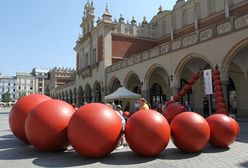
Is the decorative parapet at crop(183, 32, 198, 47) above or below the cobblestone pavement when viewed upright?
above

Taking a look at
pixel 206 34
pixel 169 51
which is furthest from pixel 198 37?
pixel 169 51

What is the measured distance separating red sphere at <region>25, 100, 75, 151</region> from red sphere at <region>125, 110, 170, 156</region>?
78.9 inches

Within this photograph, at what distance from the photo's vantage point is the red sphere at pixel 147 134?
7.34m

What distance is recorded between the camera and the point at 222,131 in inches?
334

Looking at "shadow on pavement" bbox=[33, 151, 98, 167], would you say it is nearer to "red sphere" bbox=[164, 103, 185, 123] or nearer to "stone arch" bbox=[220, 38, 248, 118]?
"red sphere" bbox=[164, 103, 185, 123]

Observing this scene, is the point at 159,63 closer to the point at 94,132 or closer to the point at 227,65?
the point at 227,65

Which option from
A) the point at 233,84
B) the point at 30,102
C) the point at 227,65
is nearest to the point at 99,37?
the point at 233,84

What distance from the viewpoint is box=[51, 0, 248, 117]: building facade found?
16.0 m

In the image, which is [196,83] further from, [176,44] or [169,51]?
[176,44]

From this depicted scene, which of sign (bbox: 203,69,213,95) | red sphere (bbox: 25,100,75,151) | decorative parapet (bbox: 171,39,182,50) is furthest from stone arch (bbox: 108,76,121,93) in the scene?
red sphere (bbox: 25,100,75,151)

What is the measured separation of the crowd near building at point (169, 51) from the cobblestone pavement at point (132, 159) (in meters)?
8.45

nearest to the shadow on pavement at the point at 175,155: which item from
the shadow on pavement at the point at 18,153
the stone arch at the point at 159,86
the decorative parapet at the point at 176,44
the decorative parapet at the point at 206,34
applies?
the shadow on pavement at the point at 18,153

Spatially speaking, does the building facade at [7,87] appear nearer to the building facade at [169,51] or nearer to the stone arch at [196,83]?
the building facade at [169,51]

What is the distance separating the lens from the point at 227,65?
15.6 m
